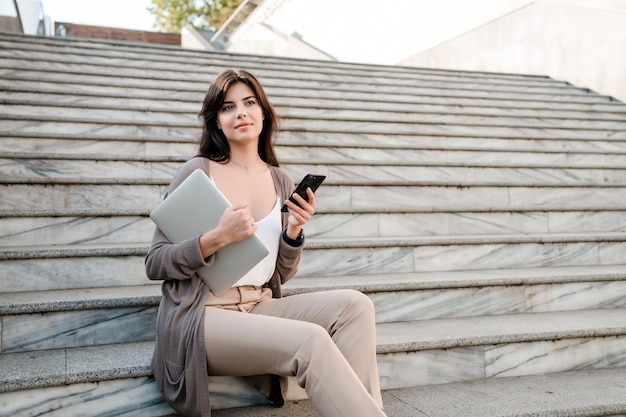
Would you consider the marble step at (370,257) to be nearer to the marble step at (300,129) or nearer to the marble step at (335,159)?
the marble step at (335,159)

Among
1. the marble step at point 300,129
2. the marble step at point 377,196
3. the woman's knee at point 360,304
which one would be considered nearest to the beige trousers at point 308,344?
the woman's knee at point 360,304

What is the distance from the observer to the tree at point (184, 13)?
27.3m

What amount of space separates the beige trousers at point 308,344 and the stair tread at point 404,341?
0.40m

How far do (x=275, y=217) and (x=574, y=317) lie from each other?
5.59 feet

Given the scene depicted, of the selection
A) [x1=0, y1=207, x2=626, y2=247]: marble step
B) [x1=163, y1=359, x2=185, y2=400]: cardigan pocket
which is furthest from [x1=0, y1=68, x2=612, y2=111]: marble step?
[x1=163, y1=359, x2=185, y2=400]: cardigan pocket

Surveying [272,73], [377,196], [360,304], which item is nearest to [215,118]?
[360,304]

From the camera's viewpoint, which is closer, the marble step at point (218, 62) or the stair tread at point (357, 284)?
the stair tread at point (357, 284)

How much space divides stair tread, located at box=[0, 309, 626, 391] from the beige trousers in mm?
399

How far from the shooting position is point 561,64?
8.09 metres

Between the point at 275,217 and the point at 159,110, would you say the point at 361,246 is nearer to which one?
the point at 275,217

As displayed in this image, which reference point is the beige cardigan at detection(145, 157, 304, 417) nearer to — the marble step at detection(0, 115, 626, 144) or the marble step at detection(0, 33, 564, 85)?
the marble step at detection(0, 115, 626, 144)

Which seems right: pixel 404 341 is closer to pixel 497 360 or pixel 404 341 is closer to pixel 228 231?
pixel 497 360

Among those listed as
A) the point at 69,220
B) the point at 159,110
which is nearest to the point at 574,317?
the point at 69,220

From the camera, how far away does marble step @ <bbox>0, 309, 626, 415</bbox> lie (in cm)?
208
